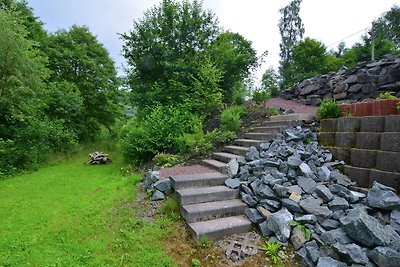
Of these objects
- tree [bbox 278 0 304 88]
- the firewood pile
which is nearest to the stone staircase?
the firewood pile

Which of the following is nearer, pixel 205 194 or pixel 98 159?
pixel 205 194

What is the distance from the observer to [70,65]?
11695mm

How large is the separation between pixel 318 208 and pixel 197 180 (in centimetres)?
179

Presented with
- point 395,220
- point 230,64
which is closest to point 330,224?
point 395,220

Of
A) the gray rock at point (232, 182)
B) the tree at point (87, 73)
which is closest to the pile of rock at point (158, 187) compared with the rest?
the gray rock at point (232, 182)

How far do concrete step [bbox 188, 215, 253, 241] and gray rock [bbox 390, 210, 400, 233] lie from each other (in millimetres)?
1534

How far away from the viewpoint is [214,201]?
3553 mm

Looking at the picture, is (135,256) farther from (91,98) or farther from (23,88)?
(91,98)

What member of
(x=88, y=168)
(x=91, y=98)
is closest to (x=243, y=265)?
(x=88, y=168)

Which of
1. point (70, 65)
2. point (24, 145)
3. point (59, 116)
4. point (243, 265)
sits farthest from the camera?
point (70, 65)

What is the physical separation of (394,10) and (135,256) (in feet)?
101

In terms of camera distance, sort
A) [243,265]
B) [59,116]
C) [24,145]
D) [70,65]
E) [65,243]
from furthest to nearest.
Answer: [70,65] → [59,116] → [24,145] → [65,243] → [243,265]

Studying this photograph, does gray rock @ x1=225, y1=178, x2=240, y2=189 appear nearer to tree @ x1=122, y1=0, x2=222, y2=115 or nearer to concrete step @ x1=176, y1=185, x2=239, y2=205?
concrete step @ x1=176, y1=185, x2=239, y2=205

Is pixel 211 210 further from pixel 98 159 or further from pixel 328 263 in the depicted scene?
pixel 98 159
